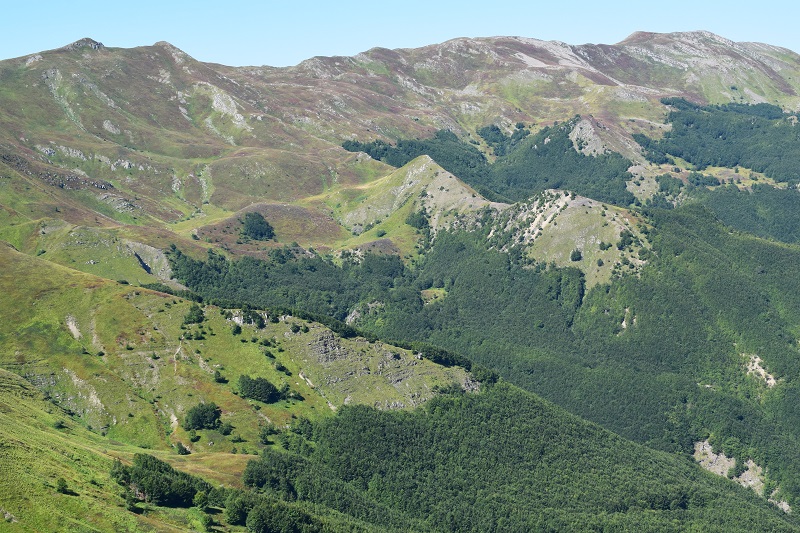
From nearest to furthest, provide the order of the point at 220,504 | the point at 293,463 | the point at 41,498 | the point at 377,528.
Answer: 1. the point at 41,498
2. the point at 220,504
3. the point at 377,528
4. the point at 293,463

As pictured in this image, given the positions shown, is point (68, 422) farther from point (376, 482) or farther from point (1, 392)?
point (376, 482)

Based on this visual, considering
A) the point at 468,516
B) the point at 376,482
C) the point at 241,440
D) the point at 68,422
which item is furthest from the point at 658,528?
the point at 68,422

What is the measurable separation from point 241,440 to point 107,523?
64.8m

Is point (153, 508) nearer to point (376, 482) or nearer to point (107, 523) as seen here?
point (107, 523)

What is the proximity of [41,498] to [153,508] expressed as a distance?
967 inches

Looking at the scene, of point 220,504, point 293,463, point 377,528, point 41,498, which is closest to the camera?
point 41,498

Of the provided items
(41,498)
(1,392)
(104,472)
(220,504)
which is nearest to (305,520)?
(220,504)

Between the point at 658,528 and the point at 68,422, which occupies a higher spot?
the point at 68,422

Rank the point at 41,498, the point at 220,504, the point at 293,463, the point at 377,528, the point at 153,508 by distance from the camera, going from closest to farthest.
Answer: the point at 41,498 → the point at 153,508 → the point at 220,504 → the point at 377,528 → the point at 293,463

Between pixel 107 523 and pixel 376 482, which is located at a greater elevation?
pixel 107 523

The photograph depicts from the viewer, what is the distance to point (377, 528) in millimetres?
174375

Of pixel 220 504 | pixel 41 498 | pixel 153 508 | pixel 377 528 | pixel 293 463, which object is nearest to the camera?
pixel 41 498

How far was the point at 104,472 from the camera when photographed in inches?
6117

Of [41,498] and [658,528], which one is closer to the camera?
[41,498]
